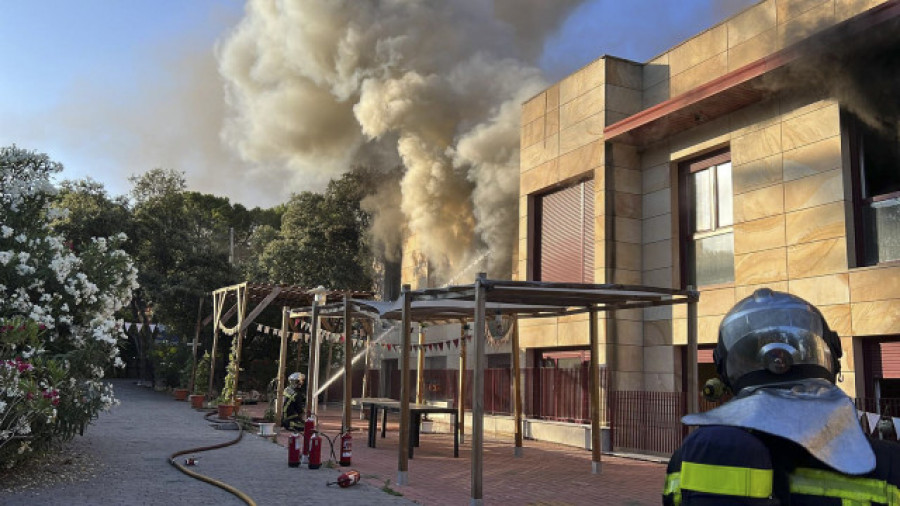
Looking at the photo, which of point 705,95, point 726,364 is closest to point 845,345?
point 705,95

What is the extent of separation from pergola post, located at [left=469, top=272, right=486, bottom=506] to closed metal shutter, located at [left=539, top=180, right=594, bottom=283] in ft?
23.3

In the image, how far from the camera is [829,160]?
31.9 ft

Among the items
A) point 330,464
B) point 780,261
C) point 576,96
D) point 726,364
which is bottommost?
point 330,464

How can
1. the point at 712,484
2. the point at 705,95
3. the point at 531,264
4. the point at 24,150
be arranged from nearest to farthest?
the point at 712,484 → the point at 24,150 → the point at 705,95 → the point at 531,264

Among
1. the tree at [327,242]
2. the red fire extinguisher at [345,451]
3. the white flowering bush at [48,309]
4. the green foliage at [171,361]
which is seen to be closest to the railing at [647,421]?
the red fire extinguisher at [345,451]

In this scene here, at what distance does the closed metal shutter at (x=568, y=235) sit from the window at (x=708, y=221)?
6.75 ft

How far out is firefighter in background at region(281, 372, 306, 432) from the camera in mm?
12781

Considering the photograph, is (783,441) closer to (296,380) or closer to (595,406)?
(595,406)

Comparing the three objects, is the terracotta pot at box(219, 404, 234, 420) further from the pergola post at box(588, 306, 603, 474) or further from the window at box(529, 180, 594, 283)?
the pergola post at box(588, 306, 603, 474)

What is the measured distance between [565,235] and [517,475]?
22.5ft

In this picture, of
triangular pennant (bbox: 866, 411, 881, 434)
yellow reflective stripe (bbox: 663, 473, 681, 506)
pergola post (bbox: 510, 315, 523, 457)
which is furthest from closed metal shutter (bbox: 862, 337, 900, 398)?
yellow reflective stripe (bbox: 663, 473, 681, 506)

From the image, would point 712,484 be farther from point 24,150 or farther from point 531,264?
point 531,264

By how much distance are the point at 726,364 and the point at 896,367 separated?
845 centimetres

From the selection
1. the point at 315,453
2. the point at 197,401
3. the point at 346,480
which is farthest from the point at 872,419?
the point at 197,401
